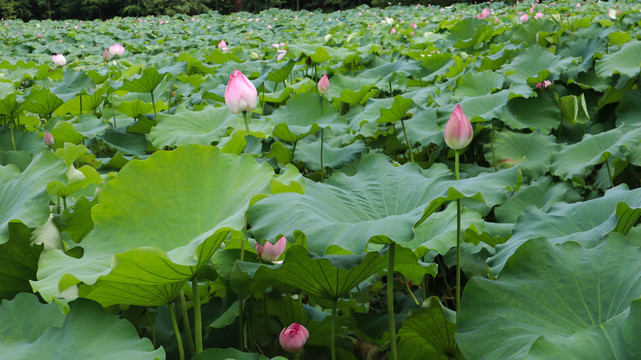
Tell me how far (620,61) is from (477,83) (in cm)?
54

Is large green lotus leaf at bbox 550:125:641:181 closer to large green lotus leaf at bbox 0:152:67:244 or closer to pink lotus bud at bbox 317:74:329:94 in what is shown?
pink lotus bud at bbox 317:74:329:94

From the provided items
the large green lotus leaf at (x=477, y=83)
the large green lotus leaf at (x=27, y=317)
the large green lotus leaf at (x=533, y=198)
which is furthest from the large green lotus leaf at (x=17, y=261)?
the large green lotus leaf at (x=477, y=83)

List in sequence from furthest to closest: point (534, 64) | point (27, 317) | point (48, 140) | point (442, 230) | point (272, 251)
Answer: point (534, 64) < point (48, 140) < point (442, 230) < point (272, 251) < point (27, 317)

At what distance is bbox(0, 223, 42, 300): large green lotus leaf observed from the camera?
1.01m

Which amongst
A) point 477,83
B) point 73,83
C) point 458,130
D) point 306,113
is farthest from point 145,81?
point 458,130

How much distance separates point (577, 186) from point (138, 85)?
170 cm

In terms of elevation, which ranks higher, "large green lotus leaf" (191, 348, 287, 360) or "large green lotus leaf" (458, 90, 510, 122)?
"large green lotus leaf" (458, 90, 510, 122)

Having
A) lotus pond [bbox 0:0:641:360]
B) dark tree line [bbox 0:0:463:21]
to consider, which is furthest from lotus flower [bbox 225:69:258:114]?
dark tree line [bbox 0:0:463:21]

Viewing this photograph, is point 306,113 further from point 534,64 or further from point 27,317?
point 27,317

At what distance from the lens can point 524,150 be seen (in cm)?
193

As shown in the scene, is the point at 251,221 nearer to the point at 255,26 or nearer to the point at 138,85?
the point at 138,85

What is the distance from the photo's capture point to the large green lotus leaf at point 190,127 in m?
1.73

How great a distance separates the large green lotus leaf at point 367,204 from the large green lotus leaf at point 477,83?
1.01 metres

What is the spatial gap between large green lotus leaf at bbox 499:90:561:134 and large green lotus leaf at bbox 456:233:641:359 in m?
1.28
